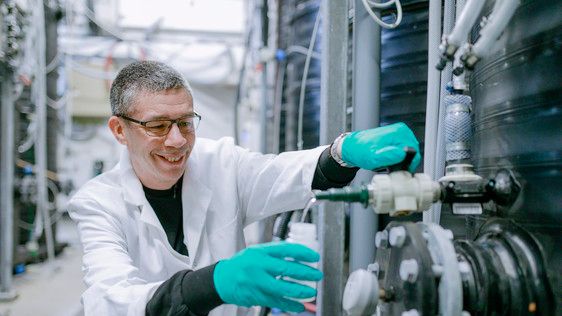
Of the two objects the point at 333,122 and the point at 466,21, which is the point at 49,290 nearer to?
the point at 333,122

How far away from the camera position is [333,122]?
2.56 feet

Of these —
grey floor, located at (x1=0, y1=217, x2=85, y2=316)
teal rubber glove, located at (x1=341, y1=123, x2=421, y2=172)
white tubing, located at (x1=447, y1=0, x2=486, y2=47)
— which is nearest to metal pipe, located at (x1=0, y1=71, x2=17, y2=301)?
grey floor, located at (x1=0, y1=217, x2=85, y2=316)

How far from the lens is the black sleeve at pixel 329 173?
0.92 metres

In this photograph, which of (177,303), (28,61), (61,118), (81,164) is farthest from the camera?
(81,164)

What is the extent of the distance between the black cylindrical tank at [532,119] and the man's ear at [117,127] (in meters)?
0.95

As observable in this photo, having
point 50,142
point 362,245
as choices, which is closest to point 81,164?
point 50,142

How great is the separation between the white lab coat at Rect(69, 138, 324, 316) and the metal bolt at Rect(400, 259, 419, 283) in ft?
1.42

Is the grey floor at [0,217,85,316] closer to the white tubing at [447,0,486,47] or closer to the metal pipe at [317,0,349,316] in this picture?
the metal pipe at [317,0,349,316]

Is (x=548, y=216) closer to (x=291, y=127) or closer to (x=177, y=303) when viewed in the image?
(x=177, y=303)

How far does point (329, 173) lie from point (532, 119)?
465 millimetres

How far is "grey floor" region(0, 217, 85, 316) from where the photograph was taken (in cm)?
200

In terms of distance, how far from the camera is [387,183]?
566mm

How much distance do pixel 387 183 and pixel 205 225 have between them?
71cm

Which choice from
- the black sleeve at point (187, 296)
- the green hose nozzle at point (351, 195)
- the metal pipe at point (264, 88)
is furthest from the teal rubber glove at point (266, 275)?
the metal pipe at point (264, 88)
